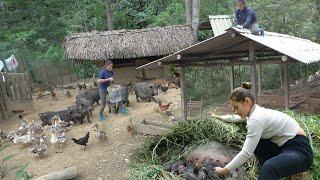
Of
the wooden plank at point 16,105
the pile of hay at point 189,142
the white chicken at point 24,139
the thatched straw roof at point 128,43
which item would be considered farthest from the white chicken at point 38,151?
the thatched straw roof at point 128,43

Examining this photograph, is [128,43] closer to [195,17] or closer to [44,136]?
[195,17]

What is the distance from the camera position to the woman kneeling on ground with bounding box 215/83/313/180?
4.18 meters

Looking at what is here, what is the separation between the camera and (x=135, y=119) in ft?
37.2

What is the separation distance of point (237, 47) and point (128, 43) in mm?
8611

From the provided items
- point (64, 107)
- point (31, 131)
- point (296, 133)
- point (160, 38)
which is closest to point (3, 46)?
point (64, 107)

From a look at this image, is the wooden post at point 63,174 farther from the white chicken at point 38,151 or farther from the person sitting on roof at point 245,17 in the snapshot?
the person sitting on roof at point 245,17

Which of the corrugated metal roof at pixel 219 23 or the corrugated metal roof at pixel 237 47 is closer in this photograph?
the corrugated metal roof at pixel 237 47

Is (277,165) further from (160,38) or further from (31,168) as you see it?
(160,38)

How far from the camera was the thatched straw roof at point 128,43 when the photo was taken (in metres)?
17.0

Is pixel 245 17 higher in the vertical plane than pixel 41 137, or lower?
higher

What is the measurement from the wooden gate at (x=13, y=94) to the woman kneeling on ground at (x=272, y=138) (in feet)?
38.3

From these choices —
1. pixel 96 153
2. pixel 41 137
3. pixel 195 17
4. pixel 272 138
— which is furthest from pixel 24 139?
pixel 195 17

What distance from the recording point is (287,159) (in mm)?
4168

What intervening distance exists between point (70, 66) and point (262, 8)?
36.6 ft
